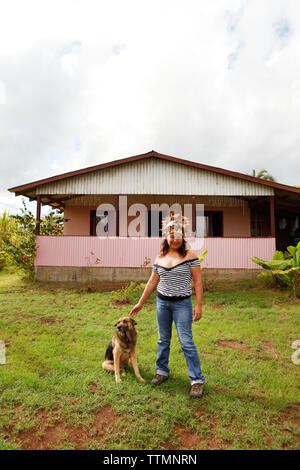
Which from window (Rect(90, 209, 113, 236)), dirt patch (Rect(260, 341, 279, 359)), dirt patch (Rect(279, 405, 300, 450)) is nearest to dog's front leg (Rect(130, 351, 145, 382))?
dirt patch (Rect(279, 405, 300, 450))

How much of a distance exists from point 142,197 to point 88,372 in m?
9.33

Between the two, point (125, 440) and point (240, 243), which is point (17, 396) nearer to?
point (125, 440)

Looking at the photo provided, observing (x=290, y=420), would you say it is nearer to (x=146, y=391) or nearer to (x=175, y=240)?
(x=146, y=391)

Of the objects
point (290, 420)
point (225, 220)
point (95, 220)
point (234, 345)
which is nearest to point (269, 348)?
point (234, 345)

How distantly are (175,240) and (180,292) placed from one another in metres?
0.59

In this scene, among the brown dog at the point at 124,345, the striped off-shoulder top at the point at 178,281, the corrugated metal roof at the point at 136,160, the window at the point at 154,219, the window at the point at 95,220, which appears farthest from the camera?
the window at the point at 95,220

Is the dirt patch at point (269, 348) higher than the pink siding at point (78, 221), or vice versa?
the pink siding at point (78, 221)

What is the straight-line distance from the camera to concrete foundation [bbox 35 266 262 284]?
10.6 m

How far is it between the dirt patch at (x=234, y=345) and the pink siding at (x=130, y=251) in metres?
5.47

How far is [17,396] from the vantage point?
10.8 feet

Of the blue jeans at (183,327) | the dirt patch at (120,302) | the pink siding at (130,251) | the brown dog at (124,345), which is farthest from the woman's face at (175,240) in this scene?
the pink siding at (130,251)

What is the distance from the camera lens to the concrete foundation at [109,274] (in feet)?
34.8

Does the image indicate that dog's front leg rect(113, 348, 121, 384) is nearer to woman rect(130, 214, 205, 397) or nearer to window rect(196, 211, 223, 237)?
woman rect(130, 214, 205, 397)

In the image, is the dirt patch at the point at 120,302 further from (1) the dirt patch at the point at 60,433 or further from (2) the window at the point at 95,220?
(2) the window at the point at 95,220
